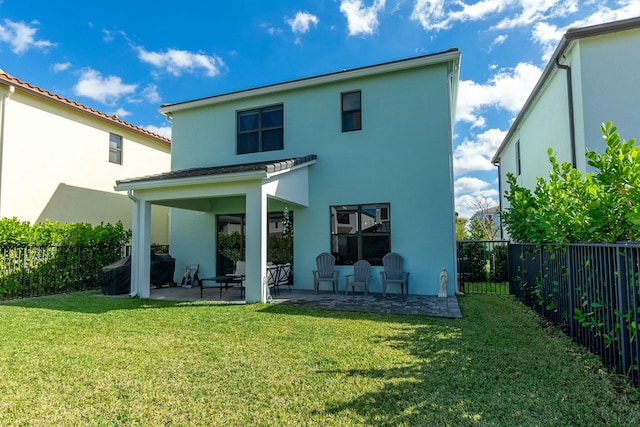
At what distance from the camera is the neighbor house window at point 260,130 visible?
11.8 meters

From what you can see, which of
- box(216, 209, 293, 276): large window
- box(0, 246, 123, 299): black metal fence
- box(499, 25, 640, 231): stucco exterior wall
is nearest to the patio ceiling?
box(216, 209, 293, 276): large window

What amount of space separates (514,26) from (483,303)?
27.5 ft

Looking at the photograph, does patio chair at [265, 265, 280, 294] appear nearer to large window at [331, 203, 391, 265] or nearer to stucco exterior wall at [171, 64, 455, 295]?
stucco exterior wall at [171, 64, 455, 295]

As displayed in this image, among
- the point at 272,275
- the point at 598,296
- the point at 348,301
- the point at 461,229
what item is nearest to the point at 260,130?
the point at 272,275

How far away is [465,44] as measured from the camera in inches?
404

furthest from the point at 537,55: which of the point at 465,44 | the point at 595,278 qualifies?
the point at 595,278

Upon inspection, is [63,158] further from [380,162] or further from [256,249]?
[380,162]

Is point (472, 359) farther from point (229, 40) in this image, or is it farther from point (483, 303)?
point (229, 40)

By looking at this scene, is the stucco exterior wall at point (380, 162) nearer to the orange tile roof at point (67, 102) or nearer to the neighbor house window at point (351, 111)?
the neighbor house window at point (351, 111)

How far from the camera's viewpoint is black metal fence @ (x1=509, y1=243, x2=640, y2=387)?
3.56 metres

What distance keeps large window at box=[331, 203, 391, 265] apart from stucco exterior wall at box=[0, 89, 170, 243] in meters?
9.33

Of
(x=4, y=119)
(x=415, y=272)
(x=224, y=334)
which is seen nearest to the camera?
(x=224, y=334)

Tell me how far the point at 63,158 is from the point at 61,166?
0.31 meters

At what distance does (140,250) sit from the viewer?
968cm
